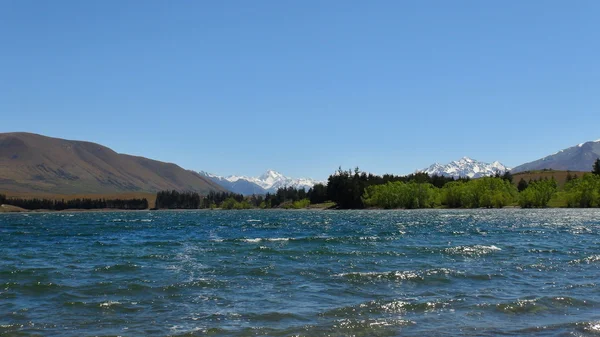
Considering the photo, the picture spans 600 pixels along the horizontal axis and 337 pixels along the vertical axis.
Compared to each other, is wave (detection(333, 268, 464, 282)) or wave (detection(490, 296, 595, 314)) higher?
wave (detection(333, 268, 464, 282))

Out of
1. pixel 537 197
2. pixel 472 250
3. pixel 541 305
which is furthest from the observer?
pixel 537 197

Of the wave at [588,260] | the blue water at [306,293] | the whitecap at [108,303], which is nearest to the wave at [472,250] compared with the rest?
the blue water at [306,293]

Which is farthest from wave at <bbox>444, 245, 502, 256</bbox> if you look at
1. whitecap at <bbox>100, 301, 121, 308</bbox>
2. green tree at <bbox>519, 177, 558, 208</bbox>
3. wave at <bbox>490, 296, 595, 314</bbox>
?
green tree at <bbox>519, 177, 558, 208</bbox>

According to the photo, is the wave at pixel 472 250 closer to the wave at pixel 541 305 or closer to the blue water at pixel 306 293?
the blue water at pixel 306 293

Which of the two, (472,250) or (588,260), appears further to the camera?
(472,250)

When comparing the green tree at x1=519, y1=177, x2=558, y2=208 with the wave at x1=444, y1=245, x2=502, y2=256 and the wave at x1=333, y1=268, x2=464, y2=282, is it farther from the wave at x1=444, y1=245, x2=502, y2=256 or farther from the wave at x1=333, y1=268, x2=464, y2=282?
the wave at x1=333, y1=268, x2=464, y2=282

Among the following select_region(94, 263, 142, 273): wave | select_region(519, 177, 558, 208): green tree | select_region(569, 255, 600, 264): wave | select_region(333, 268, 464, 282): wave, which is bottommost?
select_region(94, 263, 142, 273): wave

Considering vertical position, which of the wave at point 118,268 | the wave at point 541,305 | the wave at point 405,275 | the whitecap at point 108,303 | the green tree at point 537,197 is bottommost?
the whitecap at point 108,303

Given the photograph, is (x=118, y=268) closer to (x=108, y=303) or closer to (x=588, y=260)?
(x=108, y=303)

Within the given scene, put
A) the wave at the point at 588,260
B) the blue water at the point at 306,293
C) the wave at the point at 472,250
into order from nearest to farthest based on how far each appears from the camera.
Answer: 1. the blue water at the point at 306,293
2. the wave at the point at 588,260
3. the wave at the point at 472,250

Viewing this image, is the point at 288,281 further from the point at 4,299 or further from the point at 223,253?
the point at 223,253

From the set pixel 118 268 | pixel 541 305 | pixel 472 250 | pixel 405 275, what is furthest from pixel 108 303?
pixel 472 250

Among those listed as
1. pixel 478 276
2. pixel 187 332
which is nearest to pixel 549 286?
pixel 478 276

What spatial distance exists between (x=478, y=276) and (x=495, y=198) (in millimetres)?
167808
